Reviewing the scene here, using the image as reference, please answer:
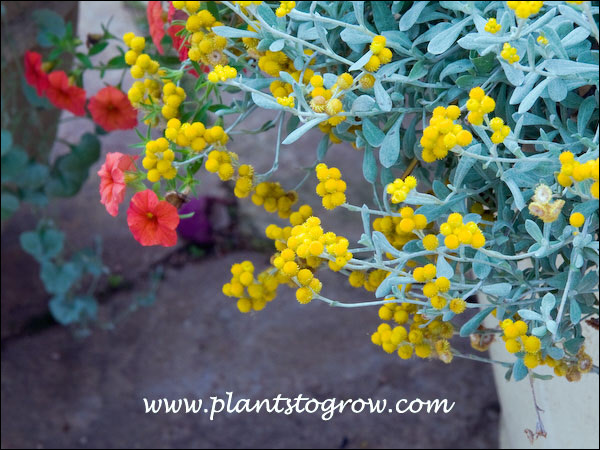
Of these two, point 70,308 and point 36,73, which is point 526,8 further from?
point 70,308

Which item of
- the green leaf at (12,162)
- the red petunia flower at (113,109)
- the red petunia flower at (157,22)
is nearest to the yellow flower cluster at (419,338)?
the red petunia flower at (157,22)

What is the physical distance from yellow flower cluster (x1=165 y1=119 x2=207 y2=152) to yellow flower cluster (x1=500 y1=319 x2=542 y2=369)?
0.36 m

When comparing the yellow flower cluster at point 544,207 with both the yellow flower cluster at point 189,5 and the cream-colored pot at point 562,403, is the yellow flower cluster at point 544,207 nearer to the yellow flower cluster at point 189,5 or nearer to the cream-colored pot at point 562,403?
the yellow flower cluster at point 189,5

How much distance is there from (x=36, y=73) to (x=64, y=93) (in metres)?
0.08

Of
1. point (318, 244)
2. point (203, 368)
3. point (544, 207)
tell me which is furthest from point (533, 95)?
point (203, 368)

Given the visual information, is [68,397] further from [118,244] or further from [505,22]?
[505,22]

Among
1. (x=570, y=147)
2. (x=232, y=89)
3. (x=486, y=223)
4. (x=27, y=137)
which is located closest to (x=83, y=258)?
(x=27, y=137)

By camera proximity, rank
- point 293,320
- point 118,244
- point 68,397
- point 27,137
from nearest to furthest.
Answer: point 27,137, point 68,397, point 293,320, point 118,244

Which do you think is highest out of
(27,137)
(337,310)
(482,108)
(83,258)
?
(482,108)

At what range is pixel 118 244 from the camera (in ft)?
7.15

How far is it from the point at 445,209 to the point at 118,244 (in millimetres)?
1587

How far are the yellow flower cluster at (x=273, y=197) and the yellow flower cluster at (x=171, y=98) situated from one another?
13cm

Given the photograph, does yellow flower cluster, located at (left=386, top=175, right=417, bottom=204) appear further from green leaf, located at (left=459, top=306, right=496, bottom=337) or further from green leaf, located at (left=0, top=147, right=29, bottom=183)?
green leaf, located at (left=0, top=147, right=29, bottom=183)

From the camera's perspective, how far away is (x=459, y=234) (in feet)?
2.06
